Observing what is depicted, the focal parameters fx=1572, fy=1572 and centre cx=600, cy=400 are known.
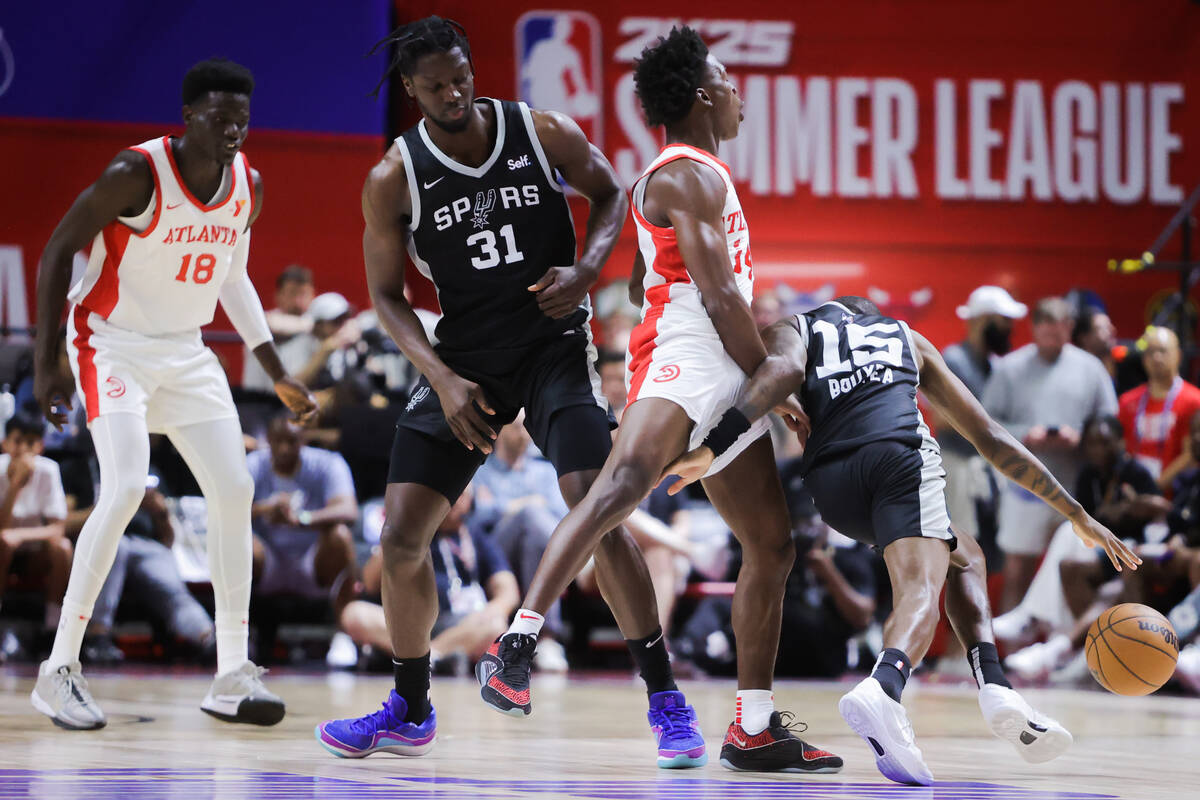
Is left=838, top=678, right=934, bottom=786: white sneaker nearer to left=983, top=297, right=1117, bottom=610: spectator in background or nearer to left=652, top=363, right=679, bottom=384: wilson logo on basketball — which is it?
left=652, top=363, right=679, bottom=384: wilson logo on basketball

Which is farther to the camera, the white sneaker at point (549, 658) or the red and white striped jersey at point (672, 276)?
the white sneaker at point (549, 658)

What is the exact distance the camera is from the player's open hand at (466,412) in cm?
420

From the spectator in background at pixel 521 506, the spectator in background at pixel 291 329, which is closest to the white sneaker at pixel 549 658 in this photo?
the spectator in background at pixel 521 506

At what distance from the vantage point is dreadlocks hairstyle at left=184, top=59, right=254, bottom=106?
201 inches

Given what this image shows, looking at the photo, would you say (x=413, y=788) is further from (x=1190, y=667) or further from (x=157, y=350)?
(x=1190, y=667)

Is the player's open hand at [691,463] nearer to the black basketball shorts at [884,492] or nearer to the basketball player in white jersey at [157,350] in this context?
the black basketball shorts at [884,492]

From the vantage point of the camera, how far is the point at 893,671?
12.5 feet

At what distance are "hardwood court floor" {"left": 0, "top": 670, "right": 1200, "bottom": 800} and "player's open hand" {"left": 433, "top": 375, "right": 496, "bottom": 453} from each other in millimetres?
871

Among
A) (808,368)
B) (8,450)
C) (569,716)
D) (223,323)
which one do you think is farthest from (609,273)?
(808,368)

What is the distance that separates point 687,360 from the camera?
418 centimetres

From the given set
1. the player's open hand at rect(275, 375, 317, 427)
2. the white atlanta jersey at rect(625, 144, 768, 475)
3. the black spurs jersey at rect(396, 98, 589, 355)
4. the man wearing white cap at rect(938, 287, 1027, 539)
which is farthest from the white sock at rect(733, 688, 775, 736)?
the man wearing white cap at rect(938, 287, 1027, 539)

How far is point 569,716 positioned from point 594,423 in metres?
Answer: 2.13

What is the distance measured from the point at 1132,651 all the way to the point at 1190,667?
3.61 meters

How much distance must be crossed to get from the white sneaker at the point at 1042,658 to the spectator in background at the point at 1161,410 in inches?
48.6
